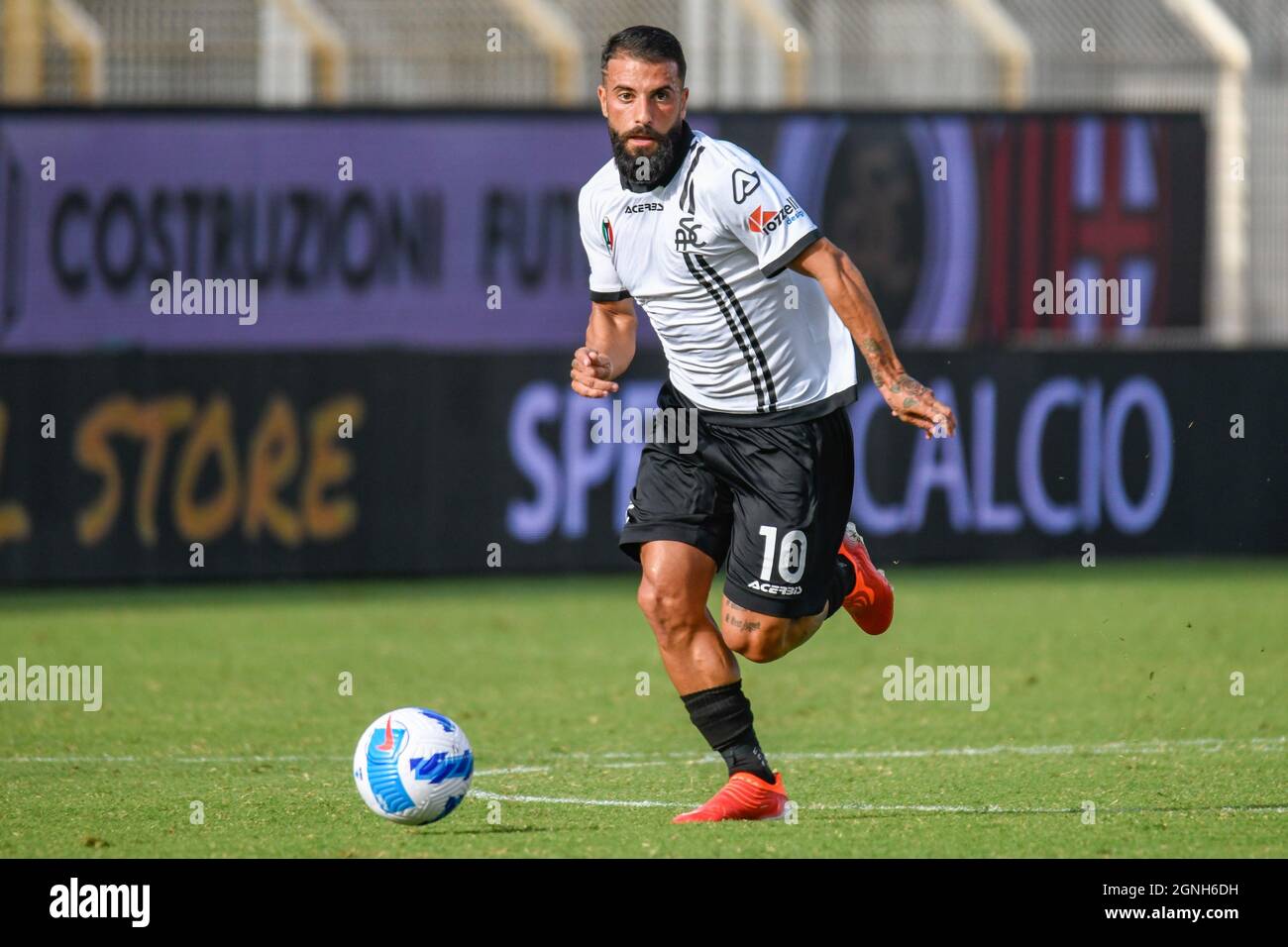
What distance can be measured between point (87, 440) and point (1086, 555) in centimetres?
692

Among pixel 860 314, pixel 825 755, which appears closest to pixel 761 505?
pixel 860 314

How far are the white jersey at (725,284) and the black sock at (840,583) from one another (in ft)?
2.20

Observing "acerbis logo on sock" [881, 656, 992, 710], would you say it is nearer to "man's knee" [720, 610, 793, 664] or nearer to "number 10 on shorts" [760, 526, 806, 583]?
"man's knee" [720, 610, 793, 664]

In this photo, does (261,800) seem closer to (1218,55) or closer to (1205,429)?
(1205,429)

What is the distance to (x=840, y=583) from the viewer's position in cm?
745

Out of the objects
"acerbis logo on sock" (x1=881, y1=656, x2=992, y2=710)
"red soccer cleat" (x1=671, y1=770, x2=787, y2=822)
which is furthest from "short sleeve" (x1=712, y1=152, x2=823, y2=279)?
"acerbis logo on sock" (x1=881, y1=656, x2=992, y2=710)

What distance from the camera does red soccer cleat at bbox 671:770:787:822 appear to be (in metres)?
6.69

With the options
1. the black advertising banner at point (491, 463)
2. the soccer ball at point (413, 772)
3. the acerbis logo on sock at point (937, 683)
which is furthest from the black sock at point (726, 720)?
the black advertising banner at point (491, 463)

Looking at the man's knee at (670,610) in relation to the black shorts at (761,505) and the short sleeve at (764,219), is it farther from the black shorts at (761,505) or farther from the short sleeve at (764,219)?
the short sleeve at (764,219)

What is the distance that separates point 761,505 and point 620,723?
101 inches

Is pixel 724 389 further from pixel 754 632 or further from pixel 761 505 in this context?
pixel 754 632

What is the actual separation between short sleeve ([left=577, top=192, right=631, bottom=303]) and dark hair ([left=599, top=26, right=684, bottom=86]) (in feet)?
1.83

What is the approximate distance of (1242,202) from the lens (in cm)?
1778
